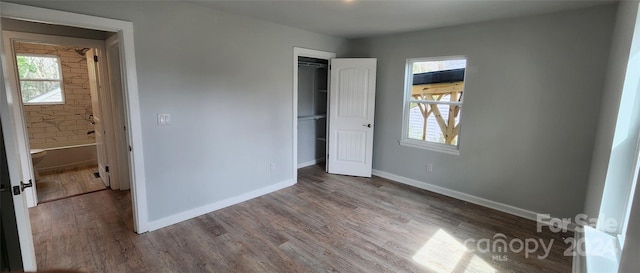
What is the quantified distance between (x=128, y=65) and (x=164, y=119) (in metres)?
0.57

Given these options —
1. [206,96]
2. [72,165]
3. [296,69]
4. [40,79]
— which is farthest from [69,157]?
[296,69]

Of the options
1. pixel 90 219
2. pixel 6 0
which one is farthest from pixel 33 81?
pixel 6 0

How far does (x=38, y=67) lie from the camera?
4961 mm

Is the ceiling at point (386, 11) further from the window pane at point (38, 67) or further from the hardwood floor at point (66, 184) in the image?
the window pane at point (38, 67)

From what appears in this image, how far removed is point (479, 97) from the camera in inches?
138

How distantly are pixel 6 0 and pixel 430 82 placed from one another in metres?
4.27

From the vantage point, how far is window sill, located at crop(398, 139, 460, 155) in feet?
12.6

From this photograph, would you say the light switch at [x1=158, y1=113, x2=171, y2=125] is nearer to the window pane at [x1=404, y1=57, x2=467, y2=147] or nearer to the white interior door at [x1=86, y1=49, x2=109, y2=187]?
the white interior door at [x1=86, y1=49, x2=109, y2=187]

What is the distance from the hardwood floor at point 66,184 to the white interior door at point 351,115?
3.48 metres

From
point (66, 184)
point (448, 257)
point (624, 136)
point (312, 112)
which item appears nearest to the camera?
point (624, 136)

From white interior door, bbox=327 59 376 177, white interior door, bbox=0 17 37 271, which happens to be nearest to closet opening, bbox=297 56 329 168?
white interior door, bbox=327 59 376 177

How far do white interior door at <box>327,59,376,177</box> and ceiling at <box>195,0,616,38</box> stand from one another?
837mm

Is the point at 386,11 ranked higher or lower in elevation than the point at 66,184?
higher

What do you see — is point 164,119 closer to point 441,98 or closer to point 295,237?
point 295,237
